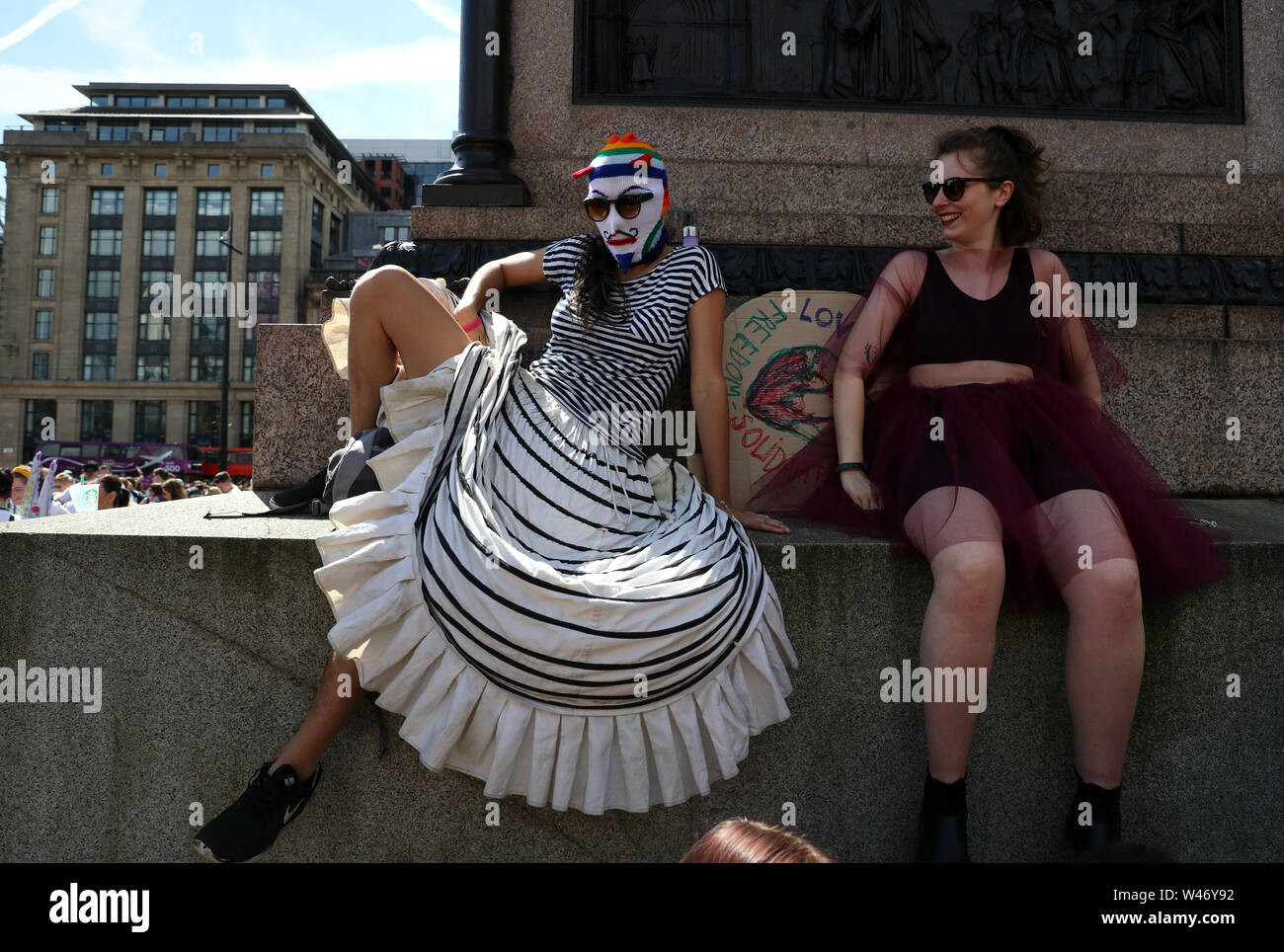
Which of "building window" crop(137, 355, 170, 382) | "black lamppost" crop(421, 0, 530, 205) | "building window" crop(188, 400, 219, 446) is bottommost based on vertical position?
"black lamppost" crop(421, 0, 530, 205)

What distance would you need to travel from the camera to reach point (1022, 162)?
3.38m

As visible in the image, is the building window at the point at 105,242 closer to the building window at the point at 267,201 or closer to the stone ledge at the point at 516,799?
the building window at the point at 267,201

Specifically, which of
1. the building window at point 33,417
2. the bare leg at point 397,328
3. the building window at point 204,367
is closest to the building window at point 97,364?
the building window at point 33,417

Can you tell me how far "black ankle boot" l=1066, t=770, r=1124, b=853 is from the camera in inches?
103

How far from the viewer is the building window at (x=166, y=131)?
7581 centimetres

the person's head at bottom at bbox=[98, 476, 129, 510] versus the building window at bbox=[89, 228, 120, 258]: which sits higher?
the building window at bbox=[89, 228, 120, 258]

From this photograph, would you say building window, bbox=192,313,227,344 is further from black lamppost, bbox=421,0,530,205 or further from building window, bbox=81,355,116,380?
black lamppost, bbox=421,0,530,205

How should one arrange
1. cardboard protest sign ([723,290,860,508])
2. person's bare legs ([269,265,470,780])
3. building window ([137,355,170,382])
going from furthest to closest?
1. building window ([137,355,170,382])
2. cardboard protest sign ([723,290,860,508])
3. person's bare legs ([269,265,470,780])

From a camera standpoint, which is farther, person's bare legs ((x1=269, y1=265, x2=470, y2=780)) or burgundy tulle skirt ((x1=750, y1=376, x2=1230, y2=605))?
person's bare legs ((x1=269, y1=265, x2=470, y2=780))

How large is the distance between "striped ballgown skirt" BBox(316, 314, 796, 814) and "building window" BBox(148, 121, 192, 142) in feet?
279

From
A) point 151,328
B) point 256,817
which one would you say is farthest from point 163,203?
point 256,817

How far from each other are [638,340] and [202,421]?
6991cm

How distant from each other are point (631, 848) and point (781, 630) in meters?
0.76

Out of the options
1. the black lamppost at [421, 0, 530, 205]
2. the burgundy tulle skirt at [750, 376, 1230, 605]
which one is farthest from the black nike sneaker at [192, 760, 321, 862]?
the black lamppost at [421, 0, 530, 205]
